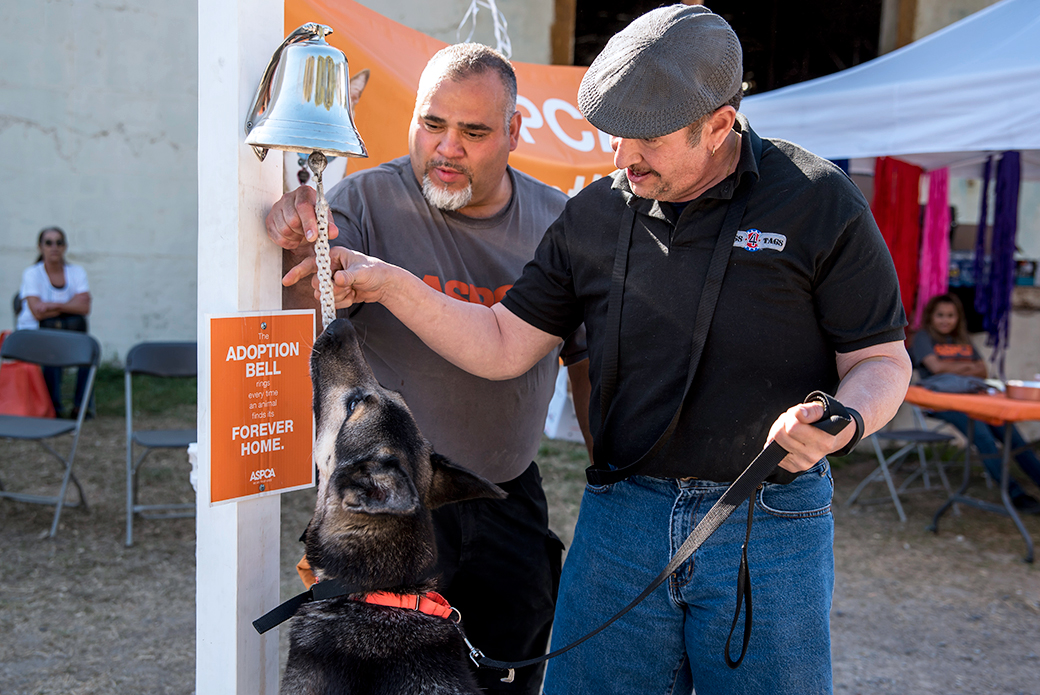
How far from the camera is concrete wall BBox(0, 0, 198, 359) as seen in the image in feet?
32.7

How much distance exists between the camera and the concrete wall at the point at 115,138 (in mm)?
9898

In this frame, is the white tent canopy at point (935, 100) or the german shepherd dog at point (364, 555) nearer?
the german shepherd dog at point (364, 555)

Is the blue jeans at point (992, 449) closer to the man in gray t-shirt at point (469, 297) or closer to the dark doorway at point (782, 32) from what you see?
the dark doorway at point (782, 32)

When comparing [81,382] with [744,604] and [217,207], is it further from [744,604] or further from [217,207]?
[744,604]

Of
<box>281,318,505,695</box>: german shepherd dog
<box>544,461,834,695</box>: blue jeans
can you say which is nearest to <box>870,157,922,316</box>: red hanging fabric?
<box>544,461,834,695</box>: blue jeans

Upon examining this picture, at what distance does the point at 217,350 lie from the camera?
1.71 metres

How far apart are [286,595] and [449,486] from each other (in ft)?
10.5

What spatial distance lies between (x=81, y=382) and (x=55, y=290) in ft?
4.04

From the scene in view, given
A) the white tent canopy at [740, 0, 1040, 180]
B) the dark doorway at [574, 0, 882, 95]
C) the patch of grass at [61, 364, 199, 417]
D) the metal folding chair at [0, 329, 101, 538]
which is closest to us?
the white tent canopy at [740, 0, 1040, 180]

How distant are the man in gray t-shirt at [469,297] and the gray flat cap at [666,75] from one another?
737 millimetres

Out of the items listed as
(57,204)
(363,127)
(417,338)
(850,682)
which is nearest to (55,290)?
(57,204)

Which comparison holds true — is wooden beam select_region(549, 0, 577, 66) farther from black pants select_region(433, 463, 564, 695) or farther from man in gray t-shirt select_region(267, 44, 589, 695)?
black pants select_region(433, 463, 564, 695)

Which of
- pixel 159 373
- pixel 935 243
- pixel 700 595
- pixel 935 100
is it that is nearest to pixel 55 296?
pixel 159 373

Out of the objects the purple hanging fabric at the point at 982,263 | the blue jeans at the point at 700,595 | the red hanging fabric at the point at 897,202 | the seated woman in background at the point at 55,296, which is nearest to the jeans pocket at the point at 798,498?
the blue jeans at the point at 700,595
